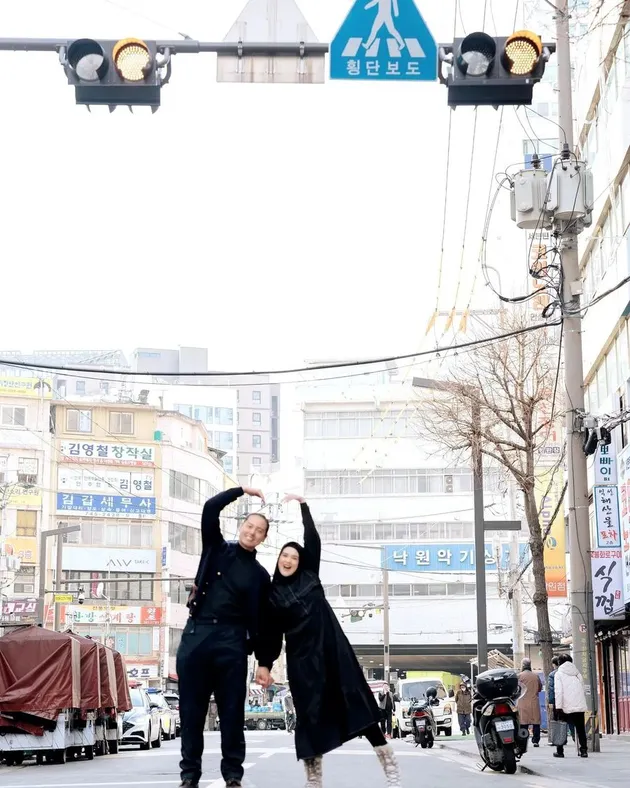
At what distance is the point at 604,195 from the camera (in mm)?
30844

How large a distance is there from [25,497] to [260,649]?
69.6 metres

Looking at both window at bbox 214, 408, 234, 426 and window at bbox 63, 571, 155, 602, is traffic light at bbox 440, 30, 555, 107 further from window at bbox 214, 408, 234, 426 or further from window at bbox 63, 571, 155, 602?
window at bbox 214, 408, 234, 426

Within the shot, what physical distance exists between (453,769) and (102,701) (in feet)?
32.2

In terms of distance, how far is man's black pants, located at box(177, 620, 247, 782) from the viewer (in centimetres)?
884

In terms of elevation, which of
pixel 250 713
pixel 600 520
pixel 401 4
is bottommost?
pixel 250 713

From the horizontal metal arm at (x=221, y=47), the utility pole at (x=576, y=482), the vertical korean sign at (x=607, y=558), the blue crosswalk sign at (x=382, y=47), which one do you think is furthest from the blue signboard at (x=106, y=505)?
the blue crosswalk sign at (x=382, y=47)

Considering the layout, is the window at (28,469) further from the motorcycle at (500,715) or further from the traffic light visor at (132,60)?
the traffic light visor at (132,60)

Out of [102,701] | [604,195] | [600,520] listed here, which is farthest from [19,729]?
[604,195]

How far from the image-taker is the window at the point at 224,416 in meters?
119

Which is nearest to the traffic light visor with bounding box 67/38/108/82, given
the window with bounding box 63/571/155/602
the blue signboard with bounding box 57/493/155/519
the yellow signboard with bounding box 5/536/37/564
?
the yellow signboard with bounding box 5/536/37/564

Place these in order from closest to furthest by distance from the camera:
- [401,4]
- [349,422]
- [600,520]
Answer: [401,4]
[600,520]
[349,422]

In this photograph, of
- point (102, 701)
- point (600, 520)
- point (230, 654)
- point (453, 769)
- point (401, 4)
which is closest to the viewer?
point (230, 654)

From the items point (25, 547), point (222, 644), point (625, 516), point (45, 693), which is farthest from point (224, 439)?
point (222, 644)

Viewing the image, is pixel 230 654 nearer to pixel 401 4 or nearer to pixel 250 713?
pixel 401 4
